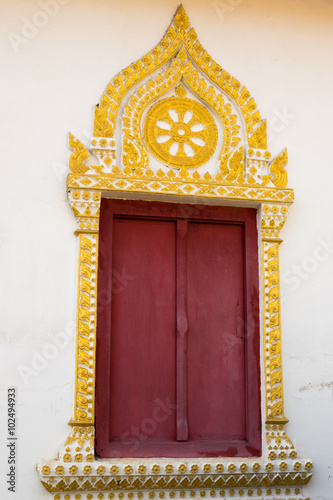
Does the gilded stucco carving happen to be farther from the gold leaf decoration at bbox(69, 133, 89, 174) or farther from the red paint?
the gold leaf decoration at bbox(69, 133, 89, 174)

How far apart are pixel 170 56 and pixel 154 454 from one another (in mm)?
2632

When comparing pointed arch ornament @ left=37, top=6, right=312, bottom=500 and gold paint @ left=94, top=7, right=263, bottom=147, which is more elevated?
gold paint @ left=94, top=7, right=263, bottom=147

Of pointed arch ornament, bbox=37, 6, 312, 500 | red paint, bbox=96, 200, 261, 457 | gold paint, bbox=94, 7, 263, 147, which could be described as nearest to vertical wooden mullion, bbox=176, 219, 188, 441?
red paint, bbox=96, 200, 261, 457

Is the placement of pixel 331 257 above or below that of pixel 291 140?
below

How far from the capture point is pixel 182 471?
13.4 ft

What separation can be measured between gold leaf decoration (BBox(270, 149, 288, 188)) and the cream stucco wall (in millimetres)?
84

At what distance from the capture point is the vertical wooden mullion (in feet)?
14.1

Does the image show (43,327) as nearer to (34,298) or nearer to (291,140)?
(34,298)

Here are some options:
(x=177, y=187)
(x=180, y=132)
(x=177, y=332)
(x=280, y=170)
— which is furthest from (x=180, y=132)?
(x=177, y=332)

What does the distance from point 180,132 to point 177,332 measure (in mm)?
1355

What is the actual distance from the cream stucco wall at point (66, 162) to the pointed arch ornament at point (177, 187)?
0.09 metres

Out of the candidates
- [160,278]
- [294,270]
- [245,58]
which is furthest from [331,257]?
[245,58]

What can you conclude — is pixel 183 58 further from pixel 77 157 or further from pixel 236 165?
pixel 77 157

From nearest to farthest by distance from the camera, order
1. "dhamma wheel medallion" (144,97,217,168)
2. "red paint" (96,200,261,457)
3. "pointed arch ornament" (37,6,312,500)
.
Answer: "pointed arch ornament" (37,6,312,500), "red paint" (96,200,261,457), "dhamma wheel medallion" (144,97,217,168)
